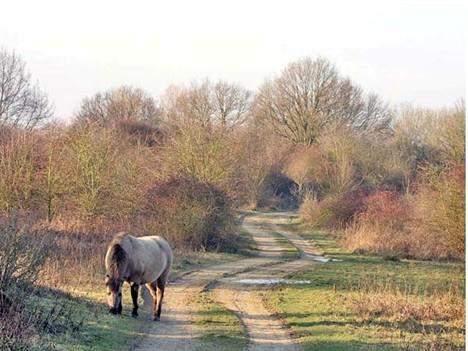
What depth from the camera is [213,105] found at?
63.6m

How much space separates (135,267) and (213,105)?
49239 mm

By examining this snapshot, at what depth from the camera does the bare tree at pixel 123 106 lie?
222 ft

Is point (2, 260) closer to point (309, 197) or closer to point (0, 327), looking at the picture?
point (0, 327)

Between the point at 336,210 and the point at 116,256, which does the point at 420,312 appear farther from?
the point at 336,210

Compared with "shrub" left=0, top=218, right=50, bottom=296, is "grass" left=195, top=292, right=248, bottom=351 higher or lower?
lower

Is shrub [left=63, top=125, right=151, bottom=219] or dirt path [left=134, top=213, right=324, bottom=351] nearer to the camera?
dirt path [left=134, top=213, right=324, bottom=351]

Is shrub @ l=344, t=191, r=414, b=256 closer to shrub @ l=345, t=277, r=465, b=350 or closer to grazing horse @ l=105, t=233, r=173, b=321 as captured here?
shrub @ l=345, t=277, r=465, b=350

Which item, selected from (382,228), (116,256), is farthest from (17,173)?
(382,228)

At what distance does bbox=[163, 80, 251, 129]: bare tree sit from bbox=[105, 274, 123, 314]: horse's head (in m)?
47.1

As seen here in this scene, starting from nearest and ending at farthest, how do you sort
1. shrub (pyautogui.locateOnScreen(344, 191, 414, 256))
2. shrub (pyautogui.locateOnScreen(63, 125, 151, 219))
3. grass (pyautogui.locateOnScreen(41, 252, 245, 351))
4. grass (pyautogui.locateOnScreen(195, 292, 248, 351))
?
grass (pyautogui.locateOnScreen(41, 252, 245, 351)), grass (pyautogui.locateOnScreen(195, 292, 248, 351)), shrub (pyautogui.locateOnScreen(63, 125, 151, 219)), shrub (pyautogui.locateOnScreen(344, 191, 414, 256))

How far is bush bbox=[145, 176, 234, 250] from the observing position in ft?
103

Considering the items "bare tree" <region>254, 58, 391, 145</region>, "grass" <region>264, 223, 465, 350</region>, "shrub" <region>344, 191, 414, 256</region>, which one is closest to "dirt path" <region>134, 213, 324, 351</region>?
"grass" <region>264, 223, 465, 350</region>

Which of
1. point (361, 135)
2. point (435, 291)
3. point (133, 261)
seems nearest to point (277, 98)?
point (361, 135)

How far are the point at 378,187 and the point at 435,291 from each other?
96.8ft
